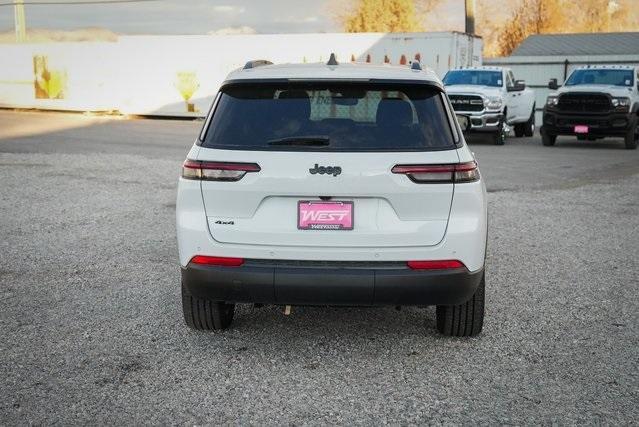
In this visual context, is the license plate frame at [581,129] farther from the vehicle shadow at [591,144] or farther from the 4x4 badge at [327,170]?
the 4x4 badge at [327,170]

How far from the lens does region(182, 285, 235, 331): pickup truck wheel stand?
480cm

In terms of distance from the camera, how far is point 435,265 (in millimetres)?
4160

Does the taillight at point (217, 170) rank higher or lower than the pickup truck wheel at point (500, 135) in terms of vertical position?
higher

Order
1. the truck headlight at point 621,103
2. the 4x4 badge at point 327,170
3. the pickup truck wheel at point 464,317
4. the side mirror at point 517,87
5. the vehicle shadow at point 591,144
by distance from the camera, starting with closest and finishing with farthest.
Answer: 1. the 4x4 badge at point 327,170
2. the pickup truck wheel at point 464,317
3. the truck headlight at point 621,103
4. the vehicle shadow at point 591,144
5. the side mirror at point 517,87

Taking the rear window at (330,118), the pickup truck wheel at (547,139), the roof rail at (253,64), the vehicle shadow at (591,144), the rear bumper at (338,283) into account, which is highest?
the roof rail at (253,64)

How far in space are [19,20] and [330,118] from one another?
49540mm

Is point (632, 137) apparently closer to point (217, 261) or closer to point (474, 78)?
point (474, 78)

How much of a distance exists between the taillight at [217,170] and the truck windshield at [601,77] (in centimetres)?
1790

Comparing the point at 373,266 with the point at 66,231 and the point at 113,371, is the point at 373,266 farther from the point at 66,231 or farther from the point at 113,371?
the point at 66,231

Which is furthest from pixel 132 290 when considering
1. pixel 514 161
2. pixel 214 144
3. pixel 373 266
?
pixel 514 161

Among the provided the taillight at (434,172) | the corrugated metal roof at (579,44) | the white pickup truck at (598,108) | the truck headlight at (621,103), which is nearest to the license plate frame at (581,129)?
the white pickup truck at (598,108)

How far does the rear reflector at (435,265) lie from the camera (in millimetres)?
4137

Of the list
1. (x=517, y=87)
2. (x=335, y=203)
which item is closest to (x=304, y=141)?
(x=335, y=203)

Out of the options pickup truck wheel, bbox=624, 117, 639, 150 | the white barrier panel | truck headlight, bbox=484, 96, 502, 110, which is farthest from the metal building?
truck headlight, bbox=484, 96, 502, 110
